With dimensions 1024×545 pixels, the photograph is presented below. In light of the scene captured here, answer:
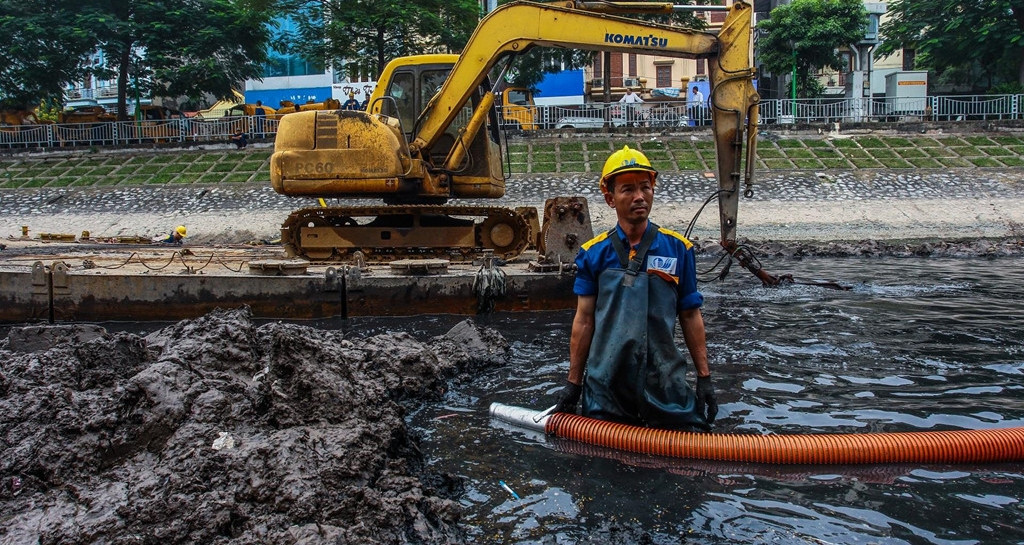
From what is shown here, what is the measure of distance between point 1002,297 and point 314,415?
1023 cm

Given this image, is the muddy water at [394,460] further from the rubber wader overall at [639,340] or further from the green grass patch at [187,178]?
the green grass patch at [187,178]

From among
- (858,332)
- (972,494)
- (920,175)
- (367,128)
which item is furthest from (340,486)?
A: (920,175)

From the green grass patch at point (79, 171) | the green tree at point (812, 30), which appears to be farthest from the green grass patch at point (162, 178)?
the green tree at point (812, 30)

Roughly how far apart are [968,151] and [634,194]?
26.2m

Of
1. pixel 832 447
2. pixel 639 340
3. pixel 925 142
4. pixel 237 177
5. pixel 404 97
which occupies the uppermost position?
pixel 925 142

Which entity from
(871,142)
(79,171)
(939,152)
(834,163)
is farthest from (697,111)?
(79,171)

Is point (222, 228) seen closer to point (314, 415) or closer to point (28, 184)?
point (28, 184)

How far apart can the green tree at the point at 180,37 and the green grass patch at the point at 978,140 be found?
85.3ft

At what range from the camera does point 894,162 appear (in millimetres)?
25125

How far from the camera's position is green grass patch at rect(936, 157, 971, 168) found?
24672 mm

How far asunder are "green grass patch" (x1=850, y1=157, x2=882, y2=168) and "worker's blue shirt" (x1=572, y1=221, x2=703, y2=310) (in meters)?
23.2

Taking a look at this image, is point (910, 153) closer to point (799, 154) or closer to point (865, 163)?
point (865, 163)

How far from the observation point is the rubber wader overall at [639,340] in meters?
4.24

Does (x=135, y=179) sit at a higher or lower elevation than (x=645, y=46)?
lower
